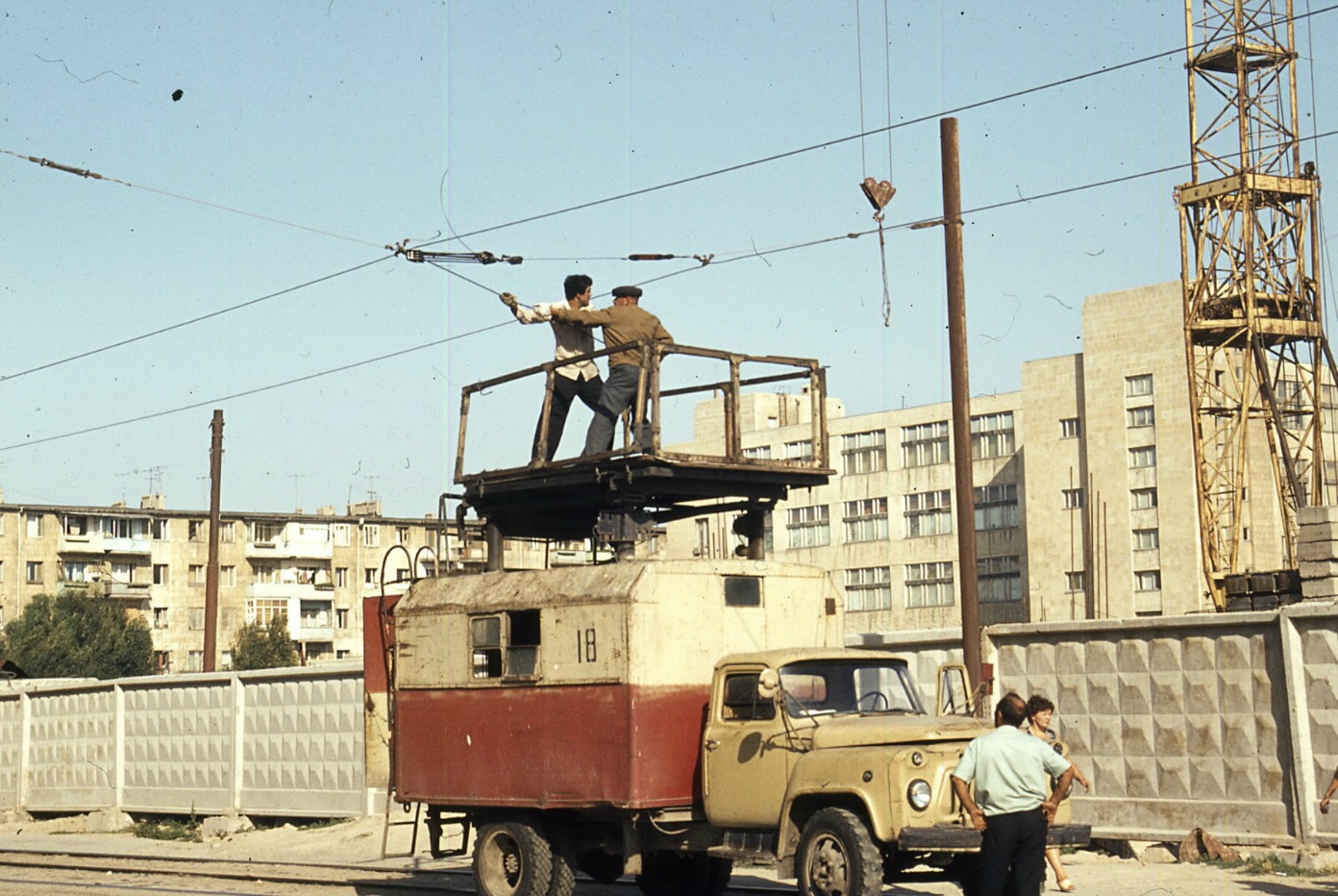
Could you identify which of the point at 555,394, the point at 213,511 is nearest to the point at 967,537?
the point at 555,394

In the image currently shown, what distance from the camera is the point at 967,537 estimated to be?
19094mm

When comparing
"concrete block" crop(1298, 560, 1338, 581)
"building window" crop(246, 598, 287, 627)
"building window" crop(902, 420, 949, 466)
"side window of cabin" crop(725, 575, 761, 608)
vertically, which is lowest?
"side window of cabin" crop(725, 575, 761, 608)

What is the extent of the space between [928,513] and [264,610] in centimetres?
4494

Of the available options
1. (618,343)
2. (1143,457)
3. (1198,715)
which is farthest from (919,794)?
(1143,457)

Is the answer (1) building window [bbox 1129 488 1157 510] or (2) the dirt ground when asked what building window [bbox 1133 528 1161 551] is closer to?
(1) building window [bbox 1129 488 1157 510]

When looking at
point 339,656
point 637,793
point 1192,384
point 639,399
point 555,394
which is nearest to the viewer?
point 637,793

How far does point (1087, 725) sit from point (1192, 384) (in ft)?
187

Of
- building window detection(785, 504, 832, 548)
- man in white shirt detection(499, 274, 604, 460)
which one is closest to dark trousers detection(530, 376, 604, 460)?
man in white shirt detection(499, 274, 604, 460)

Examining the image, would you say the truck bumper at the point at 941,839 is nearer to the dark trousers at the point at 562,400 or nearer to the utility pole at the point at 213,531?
the dark trousers at the point at 562,400

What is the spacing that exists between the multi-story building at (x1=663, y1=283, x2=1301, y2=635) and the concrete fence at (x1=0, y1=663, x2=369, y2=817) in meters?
48.3

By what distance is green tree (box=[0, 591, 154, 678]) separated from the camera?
98938mm

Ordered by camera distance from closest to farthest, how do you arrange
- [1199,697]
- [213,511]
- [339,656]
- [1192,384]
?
[1199,697]
[213,511]
[1192,384]
[339,656]

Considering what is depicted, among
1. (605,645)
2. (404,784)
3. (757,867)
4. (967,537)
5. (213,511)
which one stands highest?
(213,511)

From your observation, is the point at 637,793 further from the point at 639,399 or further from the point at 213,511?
the point at 213,511
